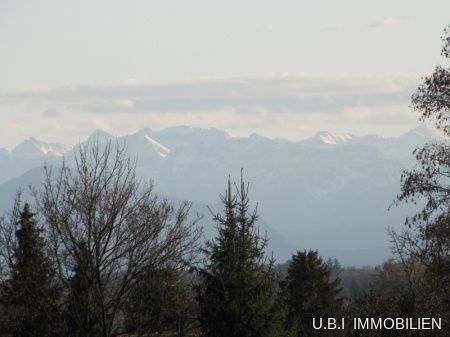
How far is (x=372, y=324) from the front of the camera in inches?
933

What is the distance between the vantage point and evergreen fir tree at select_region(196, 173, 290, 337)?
85.4 ft

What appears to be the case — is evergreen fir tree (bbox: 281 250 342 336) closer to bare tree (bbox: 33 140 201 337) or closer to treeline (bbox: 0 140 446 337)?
treeline (bbox: 0 140 446 337)

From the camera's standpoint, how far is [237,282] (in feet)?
85.8

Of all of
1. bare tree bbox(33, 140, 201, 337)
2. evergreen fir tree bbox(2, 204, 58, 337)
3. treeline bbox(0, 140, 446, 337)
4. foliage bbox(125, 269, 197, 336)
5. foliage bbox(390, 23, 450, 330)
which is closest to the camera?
foliage bbox(390, 23, 450, 330)

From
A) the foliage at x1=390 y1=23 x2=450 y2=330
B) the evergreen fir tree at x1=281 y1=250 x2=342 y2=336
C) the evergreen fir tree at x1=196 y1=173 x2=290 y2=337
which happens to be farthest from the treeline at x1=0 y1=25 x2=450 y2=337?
the evergreen fir tree at x1=281 y1=250 x2=342 y2=336

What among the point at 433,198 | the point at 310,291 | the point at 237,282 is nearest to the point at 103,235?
the point at 237,282

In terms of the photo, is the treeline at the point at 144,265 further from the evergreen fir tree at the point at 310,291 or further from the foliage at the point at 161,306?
the evergreen fir tree at the point at 310,291

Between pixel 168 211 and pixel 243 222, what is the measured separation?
2207 millimetres

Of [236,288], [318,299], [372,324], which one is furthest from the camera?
[318,299]

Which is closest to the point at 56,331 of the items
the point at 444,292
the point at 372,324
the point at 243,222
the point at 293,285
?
the point at 243,222

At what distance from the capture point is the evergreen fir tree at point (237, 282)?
2603cm

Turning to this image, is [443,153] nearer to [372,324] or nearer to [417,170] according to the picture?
[417,170]

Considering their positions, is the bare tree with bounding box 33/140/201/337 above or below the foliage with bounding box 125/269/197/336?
above

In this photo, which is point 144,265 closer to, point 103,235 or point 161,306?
point 161,306
